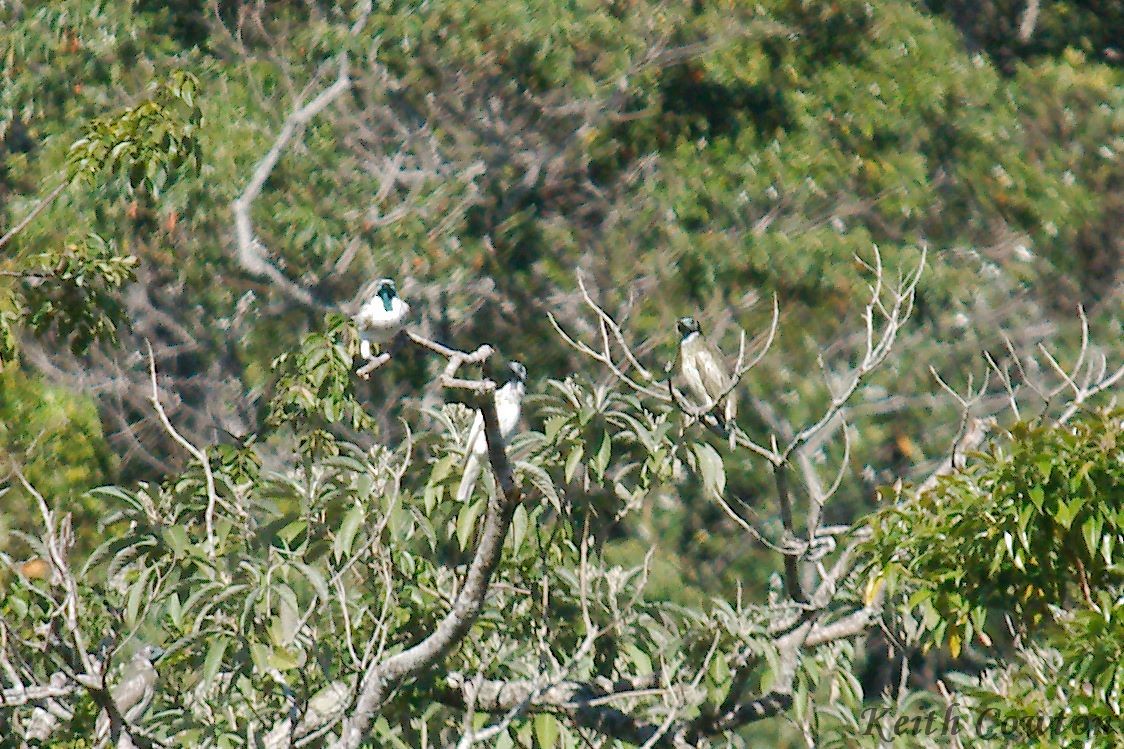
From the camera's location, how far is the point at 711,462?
183 inches

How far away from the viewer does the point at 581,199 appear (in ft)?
31.0

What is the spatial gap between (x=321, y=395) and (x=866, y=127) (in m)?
4.69

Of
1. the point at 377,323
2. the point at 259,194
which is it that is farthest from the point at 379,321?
the point at 259,194

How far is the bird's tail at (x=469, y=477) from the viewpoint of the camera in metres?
4.81

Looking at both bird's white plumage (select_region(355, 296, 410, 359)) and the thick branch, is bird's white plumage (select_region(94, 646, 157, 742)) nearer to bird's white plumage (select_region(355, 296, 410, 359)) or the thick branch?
the thick branch

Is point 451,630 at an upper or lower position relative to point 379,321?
lower

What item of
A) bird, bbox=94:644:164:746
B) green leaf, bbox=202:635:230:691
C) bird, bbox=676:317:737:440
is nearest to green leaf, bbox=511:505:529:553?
green leaf, bbox=202:635:230:691

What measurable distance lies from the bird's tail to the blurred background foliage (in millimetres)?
3456

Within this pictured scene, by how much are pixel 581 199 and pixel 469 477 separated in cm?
479

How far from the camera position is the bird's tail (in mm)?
4812

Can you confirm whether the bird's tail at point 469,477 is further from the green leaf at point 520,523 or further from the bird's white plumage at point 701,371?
the bird's white plumage at point 701,371

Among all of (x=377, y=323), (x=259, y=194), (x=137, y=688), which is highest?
(x=377, y=323)

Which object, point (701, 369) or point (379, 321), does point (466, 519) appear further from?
point (701, 369)

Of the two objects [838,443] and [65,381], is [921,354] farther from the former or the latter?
[65,381]
